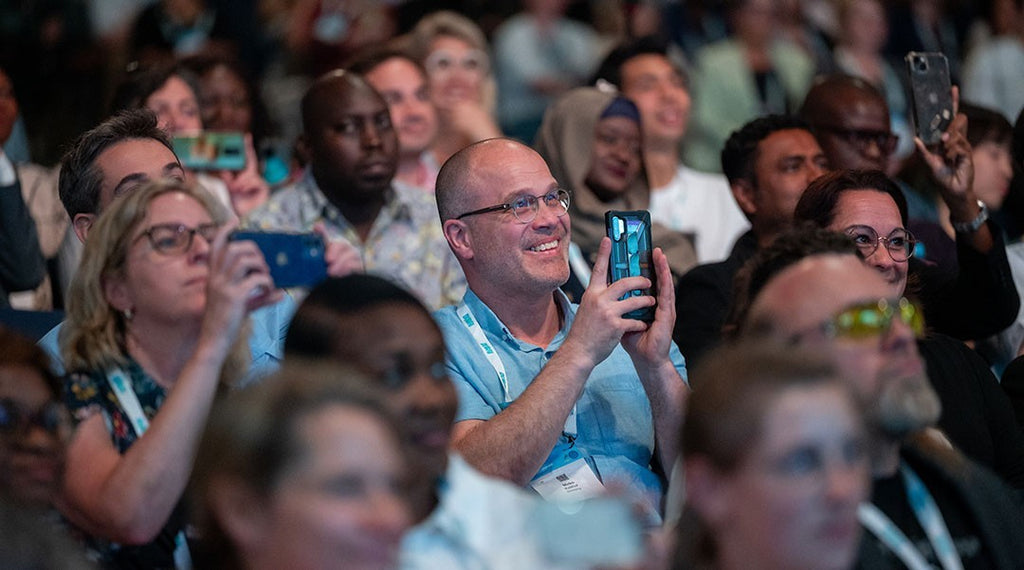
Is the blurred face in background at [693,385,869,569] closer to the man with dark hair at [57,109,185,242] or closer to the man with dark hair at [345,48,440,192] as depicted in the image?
the man with dark hair at [57,109,185,242]

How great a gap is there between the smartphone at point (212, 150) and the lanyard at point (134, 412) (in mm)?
2183

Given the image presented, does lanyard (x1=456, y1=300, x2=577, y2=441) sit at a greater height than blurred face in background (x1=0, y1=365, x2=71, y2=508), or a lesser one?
lesser

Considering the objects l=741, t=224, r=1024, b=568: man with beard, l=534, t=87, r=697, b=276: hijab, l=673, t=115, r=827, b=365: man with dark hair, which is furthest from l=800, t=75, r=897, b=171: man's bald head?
l=741, t=224, r=1024, b=568: man with beard

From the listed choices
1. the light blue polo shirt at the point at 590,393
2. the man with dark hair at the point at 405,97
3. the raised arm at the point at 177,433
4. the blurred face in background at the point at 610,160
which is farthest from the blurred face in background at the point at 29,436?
the man with dark hair at the point at 405,97

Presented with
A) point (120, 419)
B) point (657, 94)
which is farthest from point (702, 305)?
point (657, 94)

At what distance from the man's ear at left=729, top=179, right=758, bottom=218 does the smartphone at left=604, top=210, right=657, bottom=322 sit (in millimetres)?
1367

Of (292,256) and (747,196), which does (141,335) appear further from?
(747,196)

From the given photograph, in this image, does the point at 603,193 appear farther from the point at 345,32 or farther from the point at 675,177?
the point at 345,32

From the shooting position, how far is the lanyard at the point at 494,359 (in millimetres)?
3473

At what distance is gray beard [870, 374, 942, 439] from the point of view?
2488 millimetres

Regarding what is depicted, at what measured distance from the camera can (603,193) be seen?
5383 mm

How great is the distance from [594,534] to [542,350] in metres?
1.58

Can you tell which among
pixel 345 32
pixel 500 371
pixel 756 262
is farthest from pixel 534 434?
pixel 345 32

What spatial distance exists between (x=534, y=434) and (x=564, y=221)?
27.9 inches
